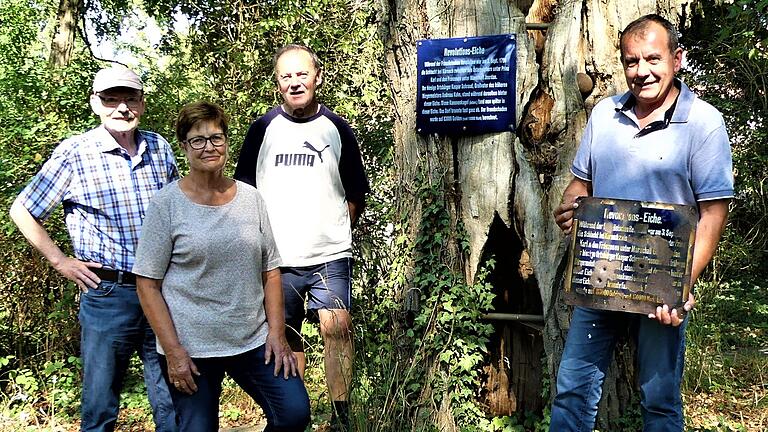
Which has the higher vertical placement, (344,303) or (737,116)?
(737,116)

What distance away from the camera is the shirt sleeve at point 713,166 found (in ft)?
9.66

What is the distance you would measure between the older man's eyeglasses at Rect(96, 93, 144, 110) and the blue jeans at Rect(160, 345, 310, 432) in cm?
143

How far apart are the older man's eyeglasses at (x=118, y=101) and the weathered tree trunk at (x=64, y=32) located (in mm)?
7776

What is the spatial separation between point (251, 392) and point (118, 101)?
5.30 feet

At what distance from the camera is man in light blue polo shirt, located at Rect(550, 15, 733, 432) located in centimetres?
298

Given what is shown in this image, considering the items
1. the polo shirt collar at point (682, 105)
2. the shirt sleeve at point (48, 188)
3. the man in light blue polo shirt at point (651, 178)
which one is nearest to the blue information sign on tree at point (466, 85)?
the man in light blue polo shirt at point (651, 178)

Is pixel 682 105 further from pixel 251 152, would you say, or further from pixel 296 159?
pixel 251 152

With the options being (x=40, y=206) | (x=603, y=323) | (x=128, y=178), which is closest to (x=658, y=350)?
(x=603, y=323)

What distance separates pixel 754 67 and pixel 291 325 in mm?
7774

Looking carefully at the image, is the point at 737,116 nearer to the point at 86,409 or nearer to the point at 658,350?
the point at 658,350

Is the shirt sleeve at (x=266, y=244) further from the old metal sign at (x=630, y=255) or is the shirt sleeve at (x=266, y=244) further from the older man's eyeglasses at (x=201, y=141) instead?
the old metal sign at (x=630, y=255)

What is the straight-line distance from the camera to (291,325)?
4227 millimetres

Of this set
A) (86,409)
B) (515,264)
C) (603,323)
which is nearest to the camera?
(603,323)

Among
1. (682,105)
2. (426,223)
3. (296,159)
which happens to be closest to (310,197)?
(296,159)
